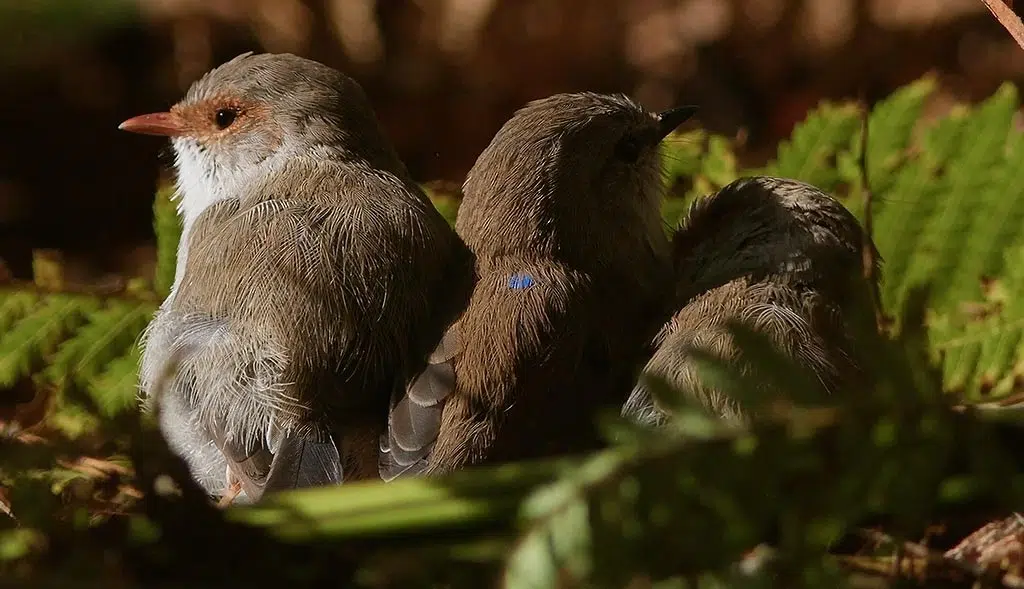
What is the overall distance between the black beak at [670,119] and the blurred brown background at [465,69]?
10.4 ft

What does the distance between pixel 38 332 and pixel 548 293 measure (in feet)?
4.64

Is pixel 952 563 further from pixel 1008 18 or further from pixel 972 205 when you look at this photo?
pixel 972 205

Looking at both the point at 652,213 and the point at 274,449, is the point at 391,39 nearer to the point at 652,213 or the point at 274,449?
the point at 652,213

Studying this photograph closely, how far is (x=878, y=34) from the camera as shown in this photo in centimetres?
682

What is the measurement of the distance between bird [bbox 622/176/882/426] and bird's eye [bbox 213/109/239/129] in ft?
3.96

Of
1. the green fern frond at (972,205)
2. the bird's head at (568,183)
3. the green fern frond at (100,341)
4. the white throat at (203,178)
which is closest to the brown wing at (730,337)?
the bird's head at (568,183)

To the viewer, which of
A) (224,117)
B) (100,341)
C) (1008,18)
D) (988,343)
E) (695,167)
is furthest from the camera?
(695,167)

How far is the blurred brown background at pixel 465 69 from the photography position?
6.70 metres

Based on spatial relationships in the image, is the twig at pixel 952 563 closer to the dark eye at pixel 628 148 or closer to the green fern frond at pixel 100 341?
the dark eye at pixel 628 148

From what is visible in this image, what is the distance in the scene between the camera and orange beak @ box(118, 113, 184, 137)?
3.68m

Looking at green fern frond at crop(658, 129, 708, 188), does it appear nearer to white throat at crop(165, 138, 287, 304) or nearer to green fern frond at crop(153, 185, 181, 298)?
white throat at crop(165, 138, 287, 304)

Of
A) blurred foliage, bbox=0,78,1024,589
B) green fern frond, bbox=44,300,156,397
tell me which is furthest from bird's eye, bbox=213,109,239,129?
blurred foliage, bbox=0,78,1024,589

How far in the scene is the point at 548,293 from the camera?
2869 mm

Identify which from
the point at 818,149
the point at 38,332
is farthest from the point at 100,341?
the point at 818,149
